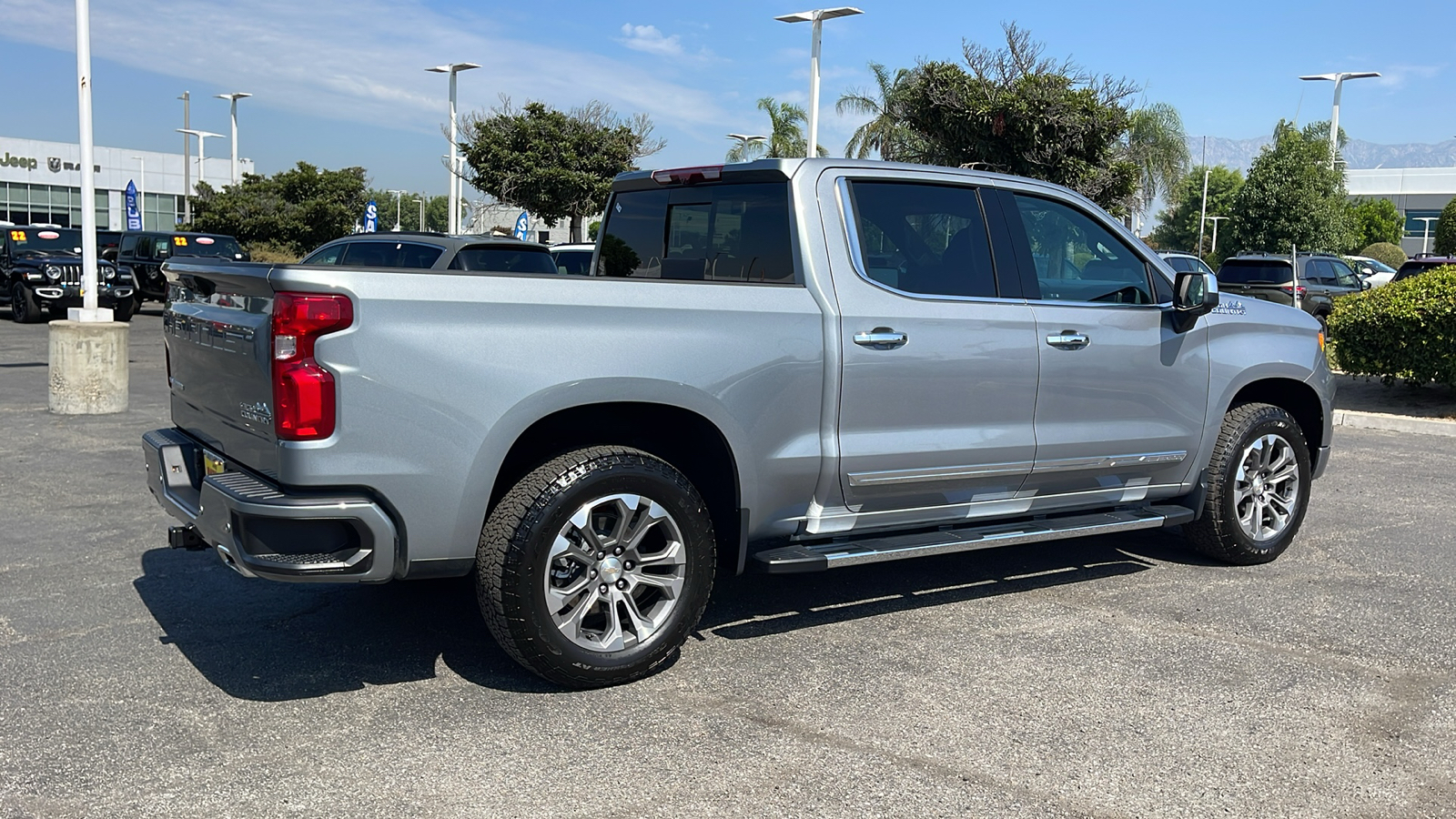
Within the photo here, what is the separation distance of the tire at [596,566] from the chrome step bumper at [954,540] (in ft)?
1.13

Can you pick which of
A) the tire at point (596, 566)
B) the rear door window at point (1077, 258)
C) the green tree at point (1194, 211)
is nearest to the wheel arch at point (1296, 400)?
the rear door window at point (1077, 258)

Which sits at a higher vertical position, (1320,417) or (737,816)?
(1320,417)

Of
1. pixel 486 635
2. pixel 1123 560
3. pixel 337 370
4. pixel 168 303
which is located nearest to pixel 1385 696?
pixel 1123 560

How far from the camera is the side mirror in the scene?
5.65 metres

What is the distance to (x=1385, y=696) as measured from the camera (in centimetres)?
444

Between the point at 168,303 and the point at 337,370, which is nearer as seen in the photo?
the point at 337,370

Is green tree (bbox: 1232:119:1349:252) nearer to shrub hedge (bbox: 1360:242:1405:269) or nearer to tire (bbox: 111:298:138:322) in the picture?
shrub hedge (bbox: 1360:242:1405:269)

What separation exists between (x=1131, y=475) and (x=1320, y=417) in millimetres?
1565

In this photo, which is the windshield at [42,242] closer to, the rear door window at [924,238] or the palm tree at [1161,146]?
the rear door window at [924,238]

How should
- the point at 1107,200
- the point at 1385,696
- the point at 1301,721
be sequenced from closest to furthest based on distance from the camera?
the point at 1301,721
the point at 1385,696
the point at 1107,200

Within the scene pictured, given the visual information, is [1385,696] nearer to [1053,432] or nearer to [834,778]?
[1053,432]

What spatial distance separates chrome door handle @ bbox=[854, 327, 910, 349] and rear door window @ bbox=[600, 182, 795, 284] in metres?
0.36

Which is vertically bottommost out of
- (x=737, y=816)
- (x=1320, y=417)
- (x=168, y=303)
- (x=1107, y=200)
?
(x=737, y=816)

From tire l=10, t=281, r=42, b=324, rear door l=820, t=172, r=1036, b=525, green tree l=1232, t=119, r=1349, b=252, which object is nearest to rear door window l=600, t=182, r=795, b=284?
rear door l=820, t=172, r=1036, b=525
